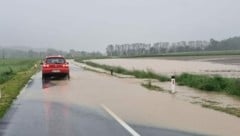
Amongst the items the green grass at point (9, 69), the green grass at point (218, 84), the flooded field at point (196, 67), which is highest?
the green grass at point (218, 84)

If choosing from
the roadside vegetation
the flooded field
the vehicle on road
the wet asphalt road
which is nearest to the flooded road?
the wet asphalt road

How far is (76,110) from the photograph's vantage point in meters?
16.5

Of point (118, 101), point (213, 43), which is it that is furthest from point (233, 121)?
point (213, 43)

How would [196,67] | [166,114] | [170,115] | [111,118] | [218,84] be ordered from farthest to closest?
1. [196,67]
2. [218,84]
3. [166,114]
4. [170,115]
5. [111,118]

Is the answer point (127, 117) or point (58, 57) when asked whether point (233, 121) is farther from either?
point (58, 57)

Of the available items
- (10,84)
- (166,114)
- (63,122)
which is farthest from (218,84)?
(63,122)

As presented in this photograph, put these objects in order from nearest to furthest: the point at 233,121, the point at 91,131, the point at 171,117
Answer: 1. the point at 91,131
2. the point at 233,121
3. the point at 171,117

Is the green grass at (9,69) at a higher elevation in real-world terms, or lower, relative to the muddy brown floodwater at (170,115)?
lower

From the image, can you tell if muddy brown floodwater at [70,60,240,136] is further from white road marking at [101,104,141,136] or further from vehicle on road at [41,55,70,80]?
vehicle on road at [41,55,70,80]

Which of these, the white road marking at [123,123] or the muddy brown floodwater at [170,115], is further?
the muddy brown floodwater at [170,115]

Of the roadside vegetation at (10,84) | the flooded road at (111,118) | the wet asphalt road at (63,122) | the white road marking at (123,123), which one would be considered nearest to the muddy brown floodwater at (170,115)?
the flooded road at (111,118)

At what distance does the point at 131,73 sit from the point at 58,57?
11.6 metres

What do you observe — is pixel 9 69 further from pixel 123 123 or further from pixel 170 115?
pixel 123 123

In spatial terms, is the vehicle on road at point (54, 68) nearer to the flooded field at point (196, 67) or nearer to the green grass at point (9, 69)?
the green grass at point (9, 69)
